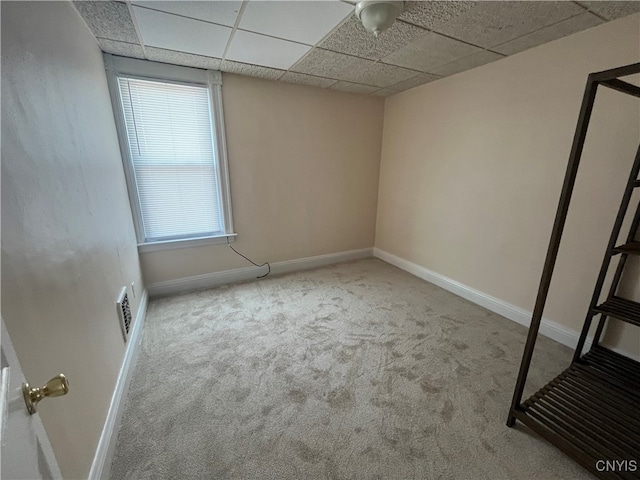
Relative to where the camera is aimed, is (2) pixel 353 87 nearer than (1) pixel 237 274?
Yes

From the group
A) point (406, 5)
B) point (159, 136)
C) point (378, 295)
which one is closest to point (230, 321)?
point (378, 295)

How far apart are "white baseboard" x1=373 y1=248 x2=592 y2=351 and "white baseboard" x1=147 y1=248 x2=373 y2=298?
63 centimetres

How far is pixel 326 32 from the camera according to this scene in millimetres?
1787

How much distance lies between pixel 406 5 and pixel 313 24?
0.56 m

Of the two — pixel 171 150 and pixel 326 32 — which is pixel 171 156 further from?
pixel 326 32

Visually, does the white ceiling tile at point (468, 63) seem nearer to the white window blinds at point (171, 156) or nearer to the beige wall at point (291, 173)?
the beige wall at point (291, 173)

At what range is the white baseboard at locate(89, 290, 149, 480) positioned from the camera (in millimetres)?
1118

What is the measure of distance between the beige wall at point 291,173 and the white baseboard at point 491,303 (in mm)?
873

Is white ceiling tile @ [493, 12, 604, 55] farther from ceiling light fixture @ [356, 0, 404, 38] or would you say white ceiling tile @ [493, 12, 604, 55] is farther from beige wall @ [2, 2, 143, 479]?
beige wall @ [2, 2, 143, 479]

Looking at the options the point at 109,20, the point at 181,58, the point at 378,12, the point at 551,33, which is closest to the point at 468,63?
the point at 551,33

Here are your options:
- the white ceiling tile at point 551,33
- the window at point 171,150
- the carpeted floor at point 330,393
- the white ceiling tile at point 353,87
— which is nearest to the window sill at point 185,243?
the window at point 171,150

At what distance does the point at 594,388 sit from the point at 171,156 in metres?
3.55

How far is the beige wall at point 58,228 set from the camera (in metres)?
0.79

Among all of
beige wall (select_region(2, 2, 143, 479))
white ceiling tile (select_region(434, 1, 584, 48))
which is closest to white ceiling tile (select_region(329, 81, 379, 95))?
white ceiling tile (select_region(434, 1, 584, 48))
